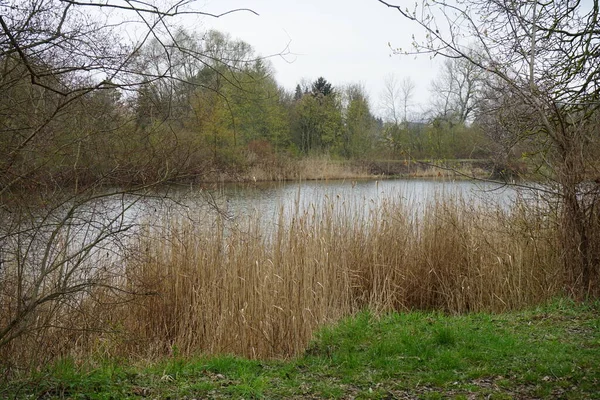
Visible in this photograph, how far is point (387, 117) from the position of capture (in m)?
34.8

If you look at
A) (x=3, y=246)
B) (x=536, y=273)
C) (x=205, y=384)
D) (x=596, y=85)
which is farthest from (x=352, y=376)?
(x=596, y=85)

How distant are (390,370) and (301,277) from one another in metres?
1.94

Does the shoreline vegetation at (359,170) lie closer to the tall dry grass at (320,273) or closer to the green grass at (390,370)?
the tall dry grass at (320,273)

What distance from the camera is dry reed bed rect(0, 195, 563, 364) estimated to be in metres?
5.40

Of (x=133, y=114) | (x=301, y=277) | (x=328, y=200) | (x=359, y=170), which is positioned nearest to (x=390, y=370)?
(x=301, y=277)

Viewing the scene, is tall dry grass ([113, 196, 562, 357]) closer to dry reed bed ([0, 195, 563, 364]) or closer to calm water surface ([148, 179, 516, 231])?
dry reed bed ([0, 195, 563, 364])

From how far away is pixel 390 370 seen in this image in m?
4.02

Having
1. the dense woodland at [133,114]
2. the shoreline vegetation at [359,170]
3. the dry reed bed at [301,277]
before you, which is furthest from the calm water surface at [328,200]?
the dense woodland at [133,114]

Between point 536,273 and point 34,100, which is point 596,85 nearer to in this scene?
point 536,273

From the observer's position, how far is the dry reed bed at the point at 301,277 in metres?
5.40

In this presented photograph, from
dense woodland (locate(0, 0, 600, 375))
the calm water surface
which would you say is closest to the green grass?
dense woodland (locate(0, 0, 600, 375))

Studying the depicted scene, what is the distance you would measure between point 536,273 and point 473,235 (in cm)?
82

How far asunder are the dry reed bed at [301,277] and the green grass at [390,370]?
672 millimetres

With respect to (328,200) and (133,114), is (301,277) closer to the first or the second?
(328,200)
